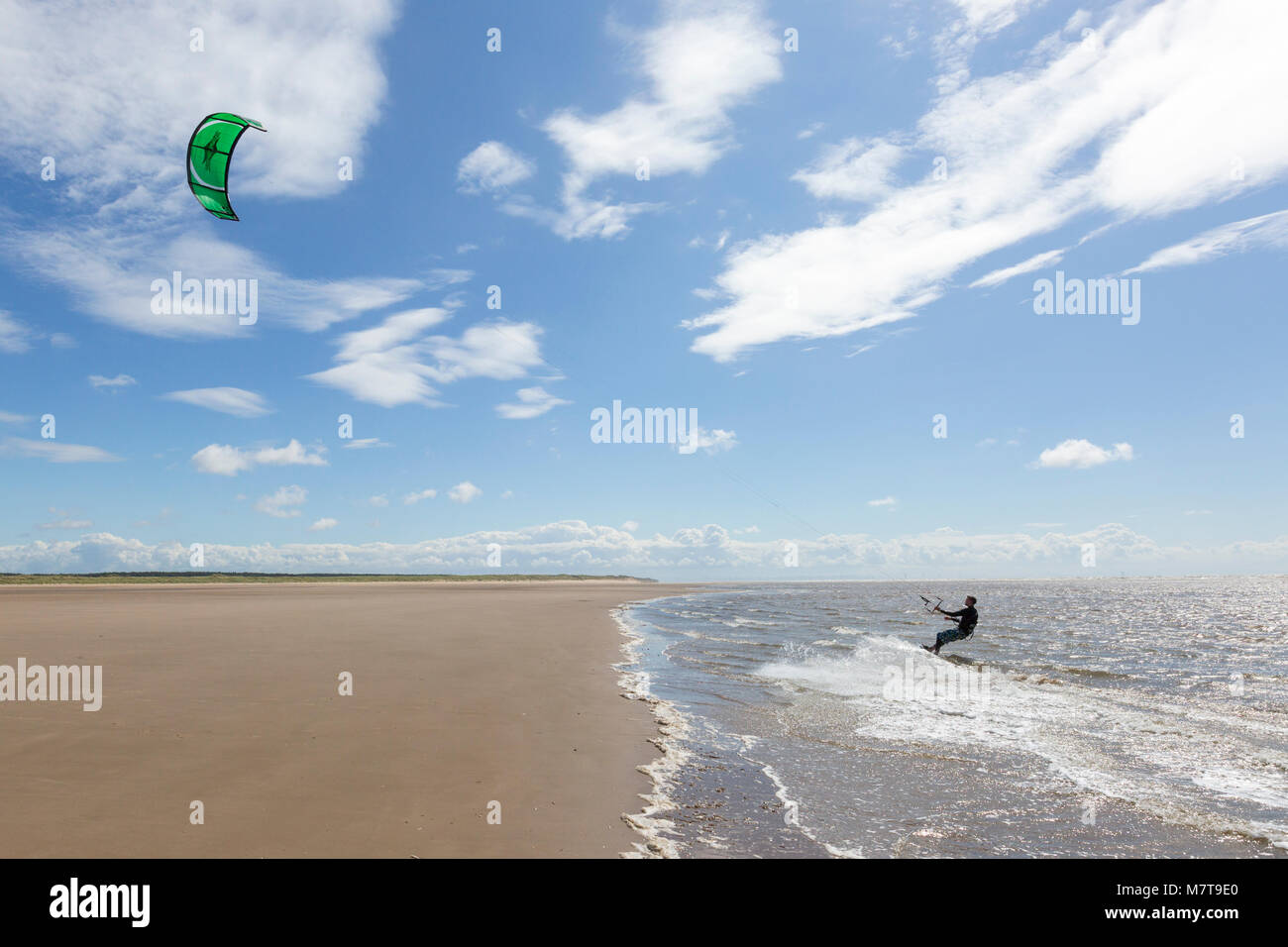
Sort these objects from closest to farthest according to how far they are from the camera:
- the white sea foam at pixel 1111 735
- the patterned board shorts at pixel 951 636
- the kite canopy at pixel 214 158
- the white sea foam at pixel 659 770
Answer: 1. the white sea foam at pixel 659 770
2. the white sea foam at pixel 1111 735
3. the kite canopy at pixel 214 158
4. the patterned board shorts at pixel 951 636

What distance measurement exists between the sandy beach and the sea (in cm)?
91

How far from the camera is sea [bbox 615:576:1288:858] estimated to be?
6.48 m

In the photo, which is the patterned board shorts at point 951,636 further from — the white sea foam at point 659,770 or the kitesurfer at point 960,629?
the white sea foam at point 659,770

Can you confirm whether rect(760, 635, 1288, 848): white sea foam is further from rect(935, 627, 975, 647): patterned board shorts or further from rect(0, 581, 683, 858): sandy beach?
rect(0, 581, 683, 858): sandy beach

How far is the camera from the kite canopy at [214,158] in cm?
1542

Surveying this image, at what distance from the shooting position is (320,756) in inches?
315

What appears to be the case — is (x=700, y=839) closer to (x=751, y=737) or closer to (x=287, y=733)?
(x=751, y=737)

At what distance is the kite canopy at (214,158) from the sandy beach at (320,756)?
10681 millimetres

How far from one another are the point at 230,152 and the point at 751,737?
1775cm

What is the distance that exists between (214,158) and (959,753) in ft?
65.8

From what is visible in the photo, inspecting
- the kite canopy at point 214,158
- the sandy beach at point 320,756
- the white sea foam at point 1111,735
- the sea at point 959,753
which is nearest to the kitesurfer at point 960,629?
the sea at point 959,753

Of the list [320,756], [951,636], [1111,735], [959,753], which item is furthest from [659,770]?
[951,636]

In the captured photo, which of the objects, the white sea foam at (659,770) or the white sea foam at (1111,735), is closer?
the white sea foam at (659,770)

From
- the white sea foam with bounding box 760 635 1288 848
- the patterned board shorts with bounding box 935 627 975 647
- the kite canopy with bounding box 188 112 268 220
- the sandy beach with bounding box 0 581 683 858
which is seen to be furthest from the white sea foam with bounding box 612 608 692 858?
the kite canopy with bounding box 188 112 268 220
